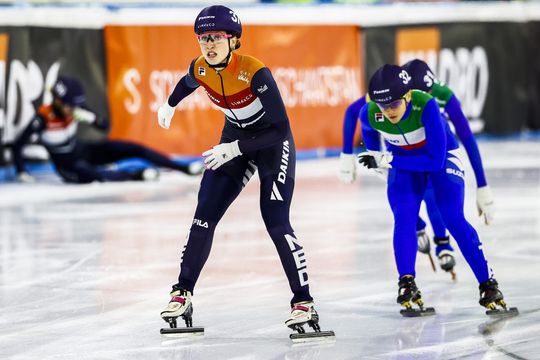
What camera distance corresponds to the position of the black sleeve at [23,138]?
12.6m

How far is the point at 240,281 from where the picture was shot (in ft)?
22.9

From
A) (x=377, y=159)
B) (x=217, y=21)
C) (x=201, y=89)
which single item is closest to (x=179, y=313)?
(x=377, y=159)

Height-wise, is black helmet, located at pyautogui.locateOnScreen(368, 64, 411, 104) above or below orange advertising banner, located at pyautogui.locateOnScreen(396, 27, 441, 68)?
below

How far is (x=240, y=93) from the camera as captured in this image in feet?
17.9


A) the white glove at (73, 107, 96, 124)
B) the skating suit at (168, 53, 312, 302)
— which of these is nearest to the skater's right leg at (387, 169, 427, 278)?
the skating suit at (168, 53, 312, 302)

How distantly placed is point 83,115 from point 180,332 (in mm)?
7415

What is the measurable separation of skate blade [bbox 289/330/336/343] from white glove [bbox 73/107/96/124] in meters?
7.63

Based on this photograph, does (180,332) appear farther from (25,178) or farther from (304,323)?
(25,178)

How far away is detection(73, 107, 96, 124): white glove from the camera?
12.6 meters

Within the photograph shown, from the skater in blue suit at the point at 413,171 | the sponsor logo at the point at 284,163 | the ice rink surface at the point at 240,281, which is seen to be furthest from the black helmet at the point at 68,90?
the sponsor logo at the point at 284,163

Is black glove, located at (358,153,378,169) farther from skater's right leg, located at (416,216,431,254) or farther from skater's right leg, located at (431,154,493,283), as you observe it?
skater's right leg, located at (416,216,431,254)

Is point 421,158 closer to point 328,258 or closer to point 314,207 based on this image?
point 328,258

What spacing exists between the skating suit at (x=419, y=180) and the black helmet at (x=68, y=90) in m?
7.00

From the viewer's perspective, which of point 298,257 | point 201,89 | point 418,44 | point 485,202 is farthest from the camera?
point 418,44
